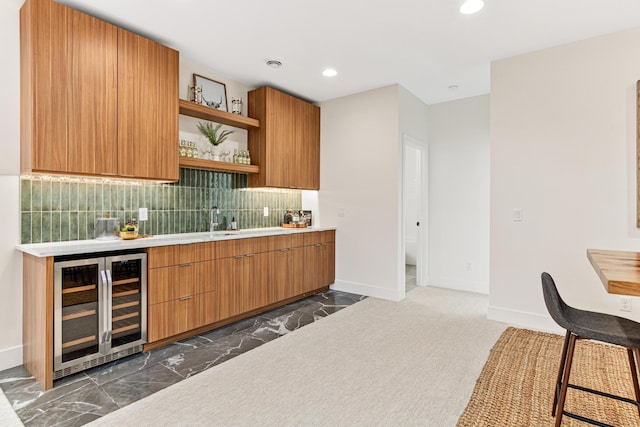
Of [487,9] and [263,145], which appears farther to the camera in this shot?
[263,145]

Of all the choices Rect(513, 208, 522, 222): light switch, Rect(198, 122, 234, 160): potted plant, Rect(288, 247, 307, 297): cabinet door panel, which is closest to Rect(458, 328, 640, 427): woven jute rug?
Rect(513, 208, 522, 222): light switch

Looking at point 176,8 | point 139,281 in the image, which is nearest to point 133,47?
point 176,8

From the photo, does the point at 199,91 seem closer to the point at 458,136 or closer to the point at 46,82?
the point at 46,82

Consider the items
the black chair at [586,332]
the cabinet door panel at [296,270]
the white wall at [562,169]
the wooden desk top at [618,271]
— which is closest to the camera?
the wooden desk top at [618,271]

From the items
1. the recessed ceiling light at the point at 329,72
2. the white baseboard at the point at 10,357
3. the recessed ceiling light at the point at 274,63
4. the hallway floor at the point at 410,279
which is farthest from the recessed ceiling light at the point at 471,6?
the white baseboard at the point at 10,357

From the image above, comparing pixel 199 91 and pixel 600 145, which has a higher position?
pixel 199 91

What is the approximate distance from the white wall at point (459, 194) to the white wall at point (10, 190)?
4.69 meters

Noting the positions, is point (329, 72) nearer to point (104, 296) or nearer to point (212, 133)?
point (212, 133)

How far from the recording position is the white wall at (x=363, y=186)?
4.23m

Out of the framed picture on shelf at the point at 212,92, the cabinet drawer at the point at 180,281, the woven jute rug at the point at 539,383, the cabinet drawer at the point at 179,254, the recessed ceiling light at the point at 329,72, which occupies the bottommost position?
the woven jute rug at the point at 539,383

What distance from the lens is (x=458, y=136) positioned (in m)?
4.80

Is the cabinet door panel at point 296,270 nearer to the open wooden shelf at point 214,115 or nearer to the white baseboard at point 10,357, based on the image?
the open wooden shelf at point 214,115

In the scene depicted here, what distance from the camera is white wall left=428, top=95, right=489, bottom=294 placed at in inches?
182

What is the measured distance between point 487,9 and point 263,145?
103 inches
